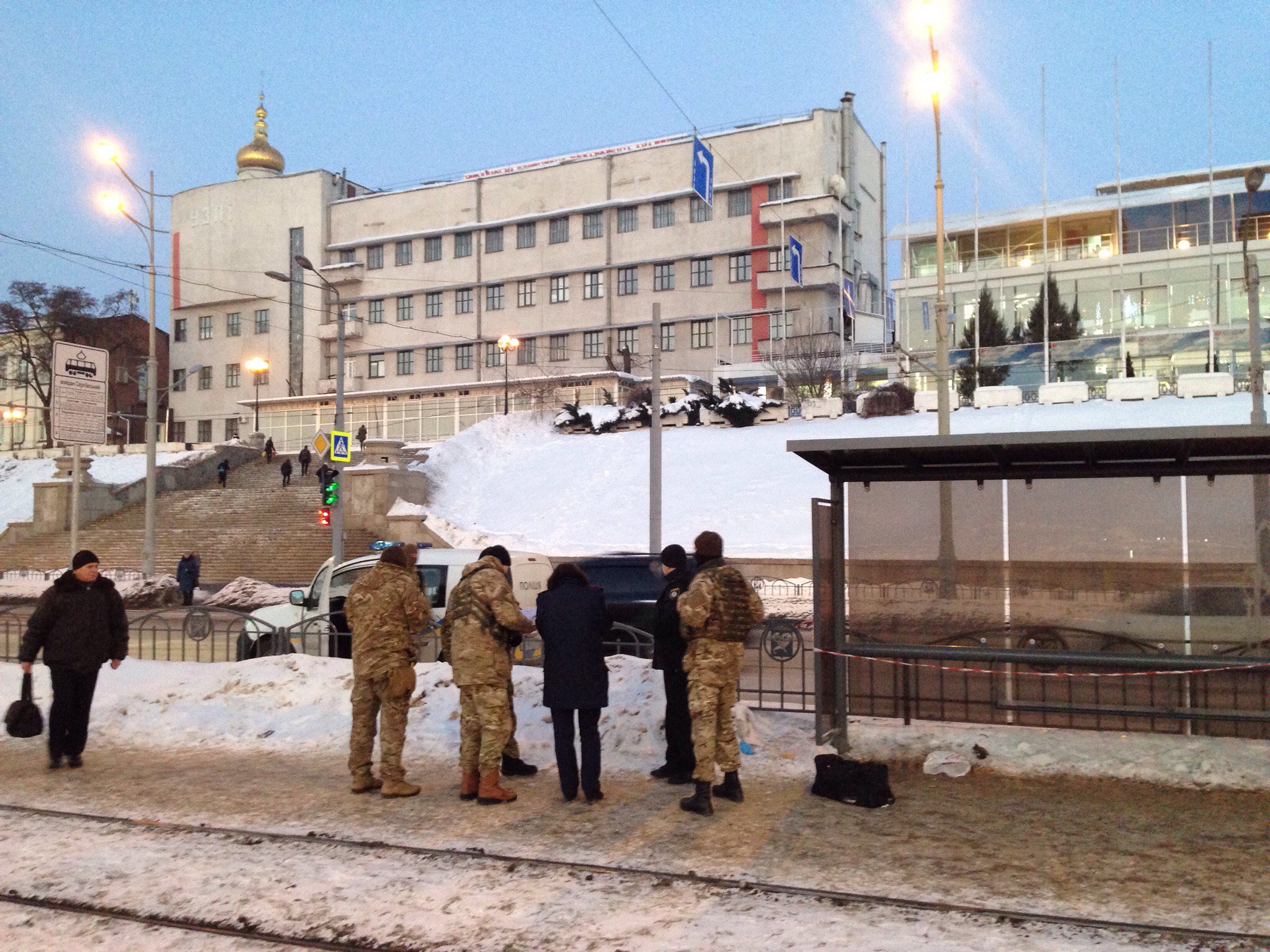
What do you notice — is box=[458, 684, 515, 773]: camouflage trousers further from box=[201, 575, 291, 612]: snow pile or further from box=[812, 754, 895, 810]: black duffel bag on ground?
box=[201, 575, 291, 612]: snow pile

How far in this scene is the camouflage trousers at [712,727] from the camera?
7074mm

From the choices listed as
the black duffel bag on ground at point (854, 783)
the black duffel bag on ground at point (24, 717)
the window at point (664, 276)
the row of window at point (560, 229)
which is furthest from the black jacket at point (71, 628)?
the window at point (664, 276)

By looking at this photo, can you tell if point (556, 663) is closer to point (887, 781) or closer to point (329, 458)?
point (887, 781)

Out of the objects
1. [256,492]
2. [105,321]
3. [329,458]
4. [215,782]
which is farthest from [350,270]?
[215,782]

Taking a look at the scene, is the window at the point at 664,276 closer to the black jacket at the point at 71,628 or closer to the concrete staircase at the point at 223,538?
the concrete staircase at the point at 223,538

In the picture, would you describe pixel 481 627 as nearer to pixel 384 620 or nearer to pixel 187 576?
pixel 384 620

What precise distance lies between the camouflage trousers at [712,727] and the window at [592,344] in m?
58.0

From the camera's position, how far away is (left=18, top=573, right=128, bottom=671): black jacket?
8508mm

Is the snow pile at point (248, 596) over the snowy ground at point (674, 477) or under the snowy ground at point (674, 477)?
under

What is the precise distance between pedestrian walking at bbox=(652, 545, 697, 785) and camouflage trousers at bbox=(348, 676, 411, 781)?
1.92 metres

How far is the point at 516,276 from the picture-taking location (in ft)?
219

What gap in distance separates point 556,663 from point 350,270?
68217 millimetres

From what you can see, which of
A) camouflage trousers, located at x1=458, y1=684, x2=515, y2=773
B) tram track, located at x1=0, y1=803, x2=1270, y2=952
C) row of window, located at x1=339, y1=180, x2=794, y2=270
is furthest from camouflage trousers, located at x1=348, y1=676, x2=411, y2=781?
row of window, located at x1=339, y1=180, x2=794, y2=270

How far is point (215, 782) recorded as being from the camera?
8180 millimetres
